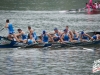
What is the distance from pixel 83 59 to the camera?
31938mm

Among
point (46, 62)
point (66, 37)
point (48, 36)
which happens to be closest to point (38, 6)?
point (66, 37)

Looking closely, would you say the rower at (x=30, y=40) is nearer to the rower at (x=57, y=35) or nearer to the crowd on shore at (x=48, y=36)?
the crowd on shore at (x=48, y=36)

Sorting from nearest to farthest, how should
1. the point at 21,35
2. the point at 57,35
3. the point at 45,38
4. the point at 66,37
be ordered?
1. the point at 21,35
2. the point at 45,38
3. the point at 66,37
4. the point at 57,35

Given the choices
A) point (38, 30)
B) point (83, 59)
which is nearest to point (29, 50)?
point (83, 59)

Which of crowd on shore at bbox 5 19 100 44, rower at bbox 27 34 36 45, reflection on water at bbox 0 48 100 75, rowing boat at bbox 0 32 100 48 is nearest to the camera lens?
reflection on water at bbox 0 48 100 75

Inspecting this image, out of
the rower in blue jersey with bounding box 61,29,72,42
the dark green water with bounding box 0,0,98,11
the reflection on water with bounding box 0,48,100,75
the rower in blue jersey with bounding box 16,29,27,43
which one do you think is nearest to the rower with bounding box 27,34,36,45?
the rower in blue jersey with bounding box 16,29,27,43

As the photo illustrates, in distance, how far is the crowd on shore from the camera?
3625cm

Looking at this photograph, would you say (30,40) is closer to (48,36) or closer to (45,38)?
(45,38)

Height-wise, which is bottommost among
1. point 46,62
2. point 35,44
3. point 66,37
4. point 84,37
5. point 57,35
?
point 46,62

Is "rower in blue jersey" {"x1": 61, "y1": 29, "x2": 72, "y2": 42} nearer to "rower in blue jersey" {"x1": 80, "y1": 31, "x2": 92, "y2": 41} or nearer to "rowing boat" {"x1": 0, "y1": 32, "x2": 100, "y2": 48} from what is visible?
"rowing boat" {"x1": 0, "y1": 32, "x2": 100, "y2": 48}

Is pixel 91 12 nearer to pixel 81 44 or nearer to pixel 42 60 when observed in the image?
pixel 81 44

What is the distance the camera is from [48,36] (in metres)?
36.7

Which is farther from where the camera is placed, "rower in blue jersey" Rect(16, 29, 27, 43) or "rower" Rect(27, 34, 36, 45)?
"rower in blue jersey" Rect(16, 29, 27, 43)

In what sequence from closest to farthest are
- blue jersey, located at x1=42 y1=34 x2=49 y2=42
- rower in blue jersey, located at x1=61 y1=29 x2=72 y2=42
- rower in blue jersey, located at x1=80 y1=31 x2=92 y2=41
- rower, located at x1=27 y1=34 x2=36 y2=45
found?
1. rower, located at x1=27 y1=34 x2=36 y2=45
2. blue jersey, located at x1=42 y1=34 x2=49 y2=42
3. rower in blue jersey, located at x1=61 y1=29 x2=72 y2=42
4. rower in blue jersey, located at x1=80 y1=31 x2=92 y2=41
